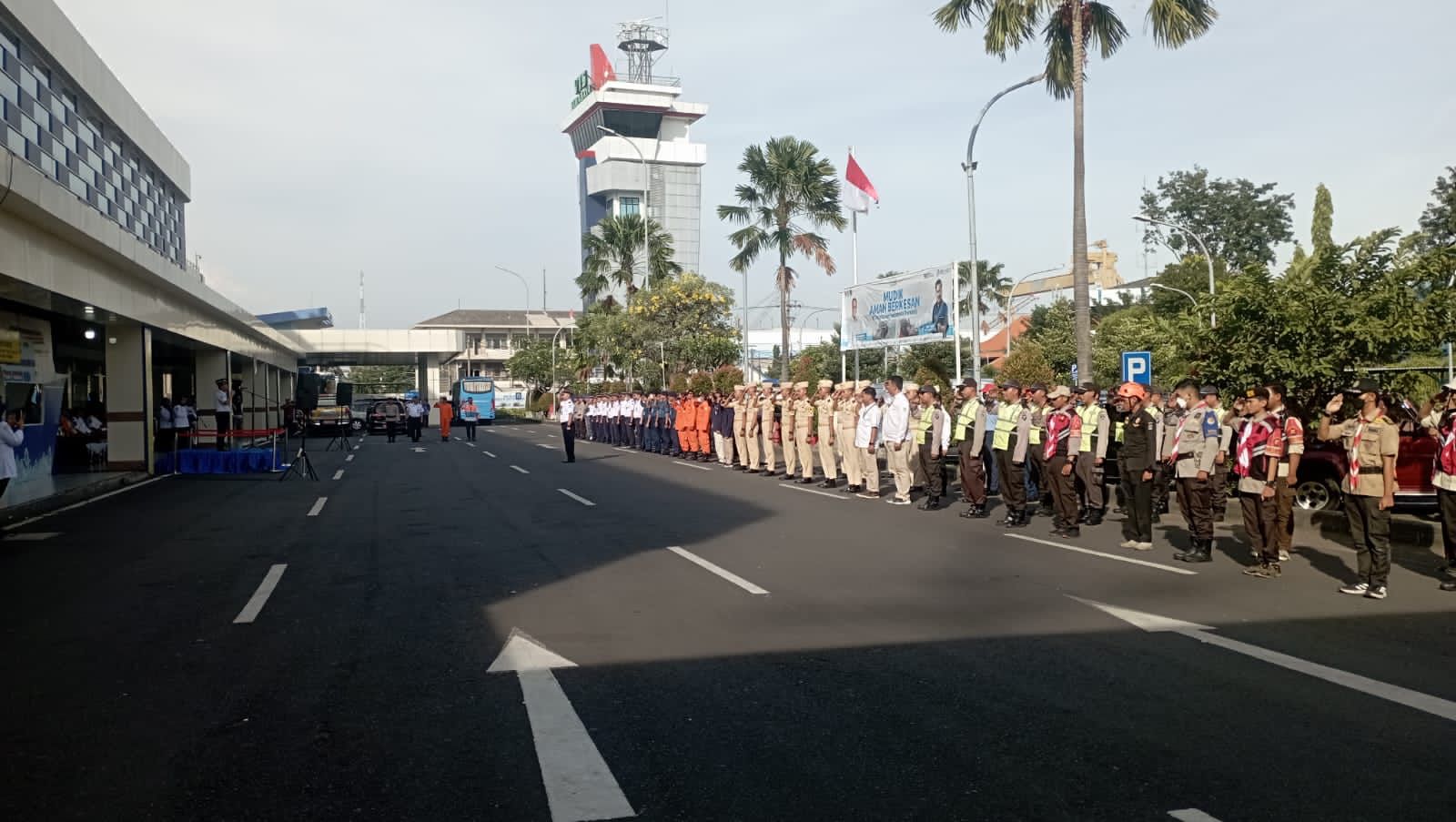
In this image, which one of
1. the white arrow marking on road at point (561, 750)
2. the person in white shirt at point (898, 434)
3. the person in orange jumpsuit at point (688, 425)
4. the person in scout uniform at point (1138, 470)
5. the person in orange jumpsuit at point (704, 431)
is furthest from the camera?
the person in orange jumpsuit at point (688, 425)

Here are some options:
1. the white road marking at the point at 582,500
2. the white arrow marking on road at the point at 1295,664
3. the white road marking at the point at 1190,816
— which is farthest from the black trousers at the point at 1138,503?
the white road marking at the point at 1190,816

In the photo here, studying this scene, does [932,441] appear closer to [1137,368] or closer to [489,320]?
[1137,368]

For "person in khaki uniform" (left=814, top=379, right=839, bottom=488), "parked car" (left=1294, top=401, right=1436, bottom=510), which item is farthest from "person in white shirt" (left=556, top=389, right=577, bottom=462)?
"parked car" (left=1294, top=401, right=1436, bottom=510)

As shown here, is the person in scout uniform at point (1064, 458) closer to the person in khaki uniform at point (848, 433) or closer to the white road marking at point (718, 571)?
the white road marking at point (718, 571)

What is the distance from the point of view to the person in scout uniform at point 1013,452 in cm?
1431

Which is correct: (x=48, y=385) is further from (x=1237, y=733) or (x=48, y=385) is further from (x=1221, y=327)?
(x=1237, y=733)

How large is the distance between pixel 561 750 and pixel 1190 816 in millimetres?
2720

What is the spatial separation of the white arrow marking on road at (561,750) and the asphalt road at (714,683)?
21mm

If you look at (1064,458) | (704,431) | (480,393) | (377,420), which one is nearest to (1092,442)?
(1064,458)

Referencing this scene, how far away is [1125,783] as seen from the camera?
4.76 m

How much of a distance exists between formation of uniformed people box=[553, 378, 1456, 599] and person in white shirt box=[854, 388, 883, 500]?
0.03 meters

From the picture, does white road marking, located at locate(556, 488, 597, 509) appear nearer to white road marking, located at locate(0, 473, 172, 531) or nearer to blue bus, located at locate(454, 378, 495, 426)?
white road marking, located at locate(0, 473, 172, 531)

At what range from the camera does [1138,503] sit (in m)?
12.0

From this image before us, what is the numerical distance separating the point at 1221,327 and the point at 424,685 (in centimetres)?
1290
